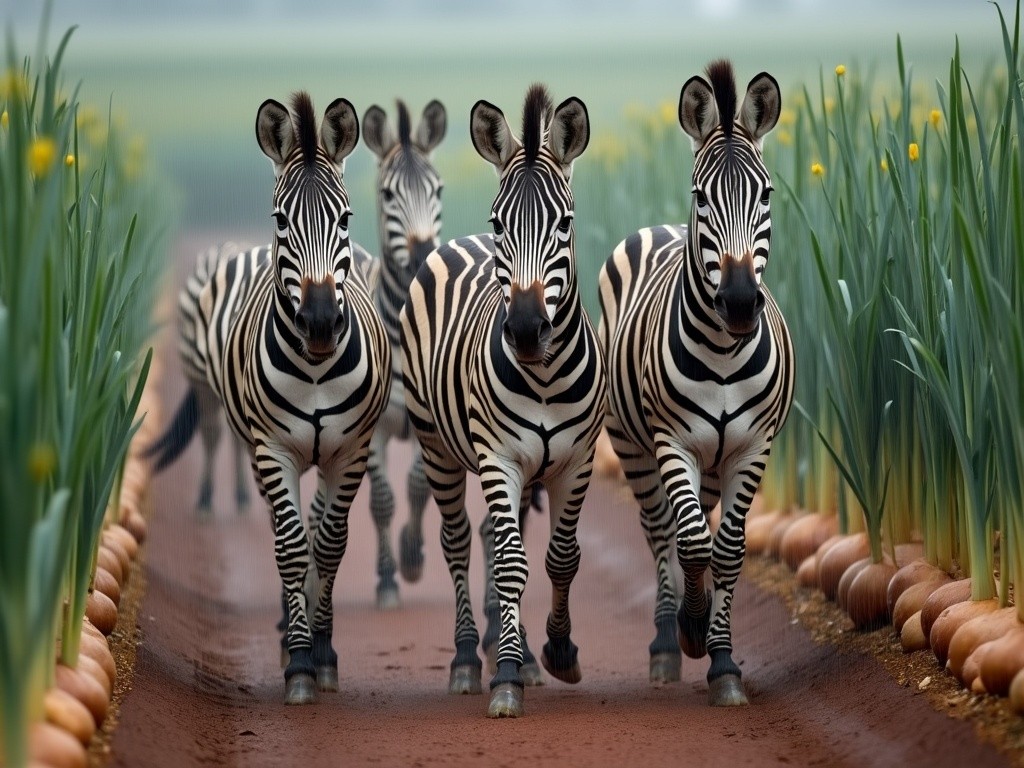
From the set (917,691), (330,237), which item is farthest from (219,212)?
(917,691)

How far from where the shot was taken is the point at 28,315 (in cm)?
322

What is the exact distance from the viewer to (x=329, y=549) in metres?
5.66

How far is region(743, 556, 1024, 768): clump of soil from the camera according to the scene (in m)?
3.86

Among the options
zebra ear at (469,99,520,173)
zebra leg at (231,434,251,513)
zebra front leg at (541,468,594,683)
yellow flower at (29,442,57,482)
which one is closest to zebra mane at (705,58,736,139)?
zebra ear at (469,99,520,173)

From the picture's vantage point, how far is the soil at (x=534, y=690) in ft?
14.0

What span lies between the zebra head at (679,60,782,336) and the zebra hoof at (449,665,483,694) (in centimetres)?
172

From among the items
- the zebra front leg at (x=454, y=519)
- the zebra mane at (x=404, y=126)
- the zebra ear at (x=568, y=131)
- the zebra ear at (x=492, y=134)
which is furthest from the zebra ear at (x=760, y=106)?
the zebra mane at (x=404, y=126)

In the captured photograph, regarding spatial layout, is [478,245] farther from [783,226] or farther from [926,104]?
[926,104]

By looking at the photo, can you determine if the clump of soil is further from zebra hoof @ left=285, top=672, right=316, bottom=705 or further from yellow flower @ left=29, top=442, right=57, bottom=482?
yellow flower @ left=29, top=442, right=57, bottom=482

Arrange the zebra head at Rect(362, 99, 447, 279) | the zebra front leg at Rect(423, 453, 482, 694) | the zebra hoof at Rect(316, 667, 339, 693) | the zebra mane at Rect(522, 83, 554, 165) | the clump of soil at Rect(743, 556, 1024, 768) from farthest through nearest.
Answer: the zebra head at Rect(362, 99, 447, 279) < the zebra front leg at Rect(423, 453, 482, 694) < the zebra hoof at Rect(316, 667, 339, 693) < the zebra mane at Rect(522, 83, 554, 165) < the clump of soil at Rect(743, 556, 1024, 768)

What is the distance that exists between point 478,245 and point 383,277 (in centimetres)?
146

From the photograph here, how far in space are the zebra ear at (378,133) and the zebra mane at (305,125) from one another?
6.85 feet

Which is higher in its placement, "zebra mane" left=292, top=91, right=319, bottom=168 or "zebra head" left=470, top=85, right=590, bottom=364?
"zebra mane" left=292, top=91, right=319, bottom=168

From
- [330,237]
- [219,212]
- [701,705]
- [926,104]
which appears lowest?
[701,705]
